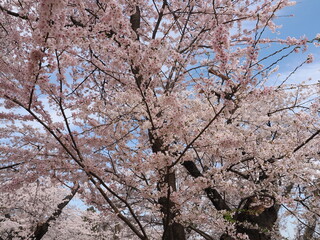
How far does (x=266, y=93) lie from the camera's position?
3.49 meters

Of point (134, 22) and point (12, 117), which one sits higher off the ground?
point (134, 22)

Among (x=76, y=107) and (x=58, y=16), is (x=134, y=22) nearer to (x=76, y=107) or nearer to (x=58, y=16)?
(x=76, y=107)

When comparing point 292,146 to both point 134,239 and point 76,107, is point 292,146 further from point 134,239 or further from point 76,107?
point 134,239

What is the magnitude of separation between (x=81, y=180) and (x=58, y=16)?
133 inches

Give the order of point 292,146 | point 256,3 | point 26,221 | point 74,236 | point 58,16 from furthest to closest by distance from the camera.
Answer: point 74,236 → point 26,221 → point 256,3 → point 292,146 → point 58,16

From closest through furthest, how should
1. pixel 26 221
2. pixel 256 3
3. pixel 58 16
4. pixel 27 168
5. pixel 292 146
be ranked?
pixel 58 16 < pixel 292 146 < pixel 27 168 < pixel 256 3 < pixel 26 221

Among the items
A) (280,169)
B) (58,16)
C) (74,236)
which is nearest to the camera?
(58,16)

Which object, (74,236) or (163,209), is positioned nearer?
(163,209)

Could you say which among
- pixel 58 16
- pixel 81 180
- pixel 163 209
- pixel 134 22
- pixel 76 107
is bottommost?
pixel 163 209

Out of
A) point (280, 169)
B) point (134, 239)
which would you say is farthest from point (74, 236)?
point (280, 169)

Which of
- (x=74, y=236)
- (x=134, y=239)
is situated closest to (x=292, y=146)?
(x=134, y=239)

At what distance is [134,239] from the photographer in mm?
13375

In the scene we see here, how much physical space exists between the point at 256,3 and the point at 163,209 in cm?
536

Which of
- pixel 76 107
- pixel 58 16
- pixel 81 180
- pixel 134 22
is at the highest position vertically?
pixel 134 22
